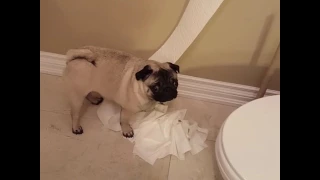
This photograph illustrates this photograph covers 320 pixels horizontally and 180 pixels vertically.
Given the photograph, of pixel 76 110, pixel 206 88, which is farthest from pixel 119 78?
pixel 206 88

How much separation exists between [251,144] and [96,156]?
2.45 feet

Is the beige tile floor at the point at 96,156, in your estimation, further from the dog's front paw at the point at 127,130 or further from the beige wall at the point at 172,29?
the beige wall at the point at 172,29

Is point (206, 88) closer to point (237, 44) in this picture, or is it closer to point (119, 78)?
point (237, 44)

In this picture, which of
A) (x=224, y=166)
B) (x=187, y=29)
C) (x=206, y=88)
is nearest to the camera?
(x=224, y=166)

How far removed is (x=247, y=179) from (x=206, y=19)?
752 mm

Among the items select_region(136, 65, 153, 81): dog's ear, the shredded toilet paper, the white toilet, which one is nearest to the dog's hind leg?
the shredded toilet paper

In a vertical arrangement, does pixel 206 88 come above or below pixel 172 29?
below

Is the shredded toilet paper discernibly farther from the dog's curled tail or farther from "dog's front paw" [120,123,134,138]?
the dog's curled tail

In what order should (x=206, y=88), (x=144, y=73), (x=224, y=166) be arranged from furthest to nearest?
(x=206, y=88) → (x=144, y=73) → (x=224, y=166)

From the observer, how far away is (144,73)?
4.47ft

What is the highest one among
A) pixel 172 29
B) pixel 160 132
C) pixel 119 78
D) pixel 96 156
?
pixel 172 29
